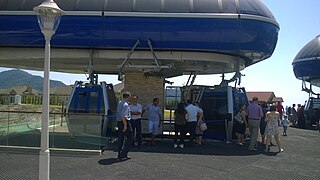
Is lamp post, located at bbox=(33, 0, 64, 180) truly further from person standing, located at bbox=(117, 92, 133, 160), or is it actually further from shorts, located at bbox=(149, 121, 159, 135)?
shorts, located at bbox=(149, 121, 159, 135)

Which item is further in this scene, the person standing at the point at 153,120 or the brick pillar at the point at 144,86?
the brick pillar at the point at 144,86

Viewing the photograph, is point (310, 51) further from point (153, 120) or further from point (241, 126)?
point (153, 120)

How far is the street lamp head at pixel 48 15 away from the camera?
6109 millimetres

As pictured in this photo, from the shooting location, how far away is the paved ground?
810 cm

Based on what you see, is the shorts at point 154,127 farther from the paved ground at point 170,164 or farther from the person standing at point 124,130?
the person standing at point 124,130

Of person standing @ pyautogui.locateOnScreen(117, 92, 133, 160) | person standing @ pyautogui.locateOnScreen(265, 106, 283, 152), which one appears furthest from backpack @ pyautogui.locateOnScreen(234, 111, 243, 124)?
person standing @ pyautogui.locateOnScreen(117, 92, 133, 160)

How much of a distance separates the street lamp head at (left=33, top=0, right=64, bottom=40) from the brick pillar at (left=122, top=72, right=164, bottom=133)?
34.8ft

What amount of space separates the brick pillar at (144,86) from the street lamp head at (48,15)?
1061 centimetres

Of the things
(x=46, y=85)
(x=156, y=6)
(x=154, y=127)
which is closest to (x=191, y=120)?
(x=154, y=127)

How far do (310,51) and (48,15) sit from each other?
24.6 m

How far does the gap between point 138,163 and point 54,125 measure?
11.4ft

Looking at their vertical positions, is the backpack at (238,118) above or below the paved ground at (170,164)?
above

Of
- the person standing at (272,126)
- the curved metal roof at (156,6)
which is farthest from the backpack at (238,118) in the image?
the curved metal roof at (156,6)

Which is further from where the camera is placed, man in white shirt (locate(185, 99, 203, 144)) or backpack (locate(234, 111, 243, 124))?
backpack (locate(234, 111, 243, 124))
